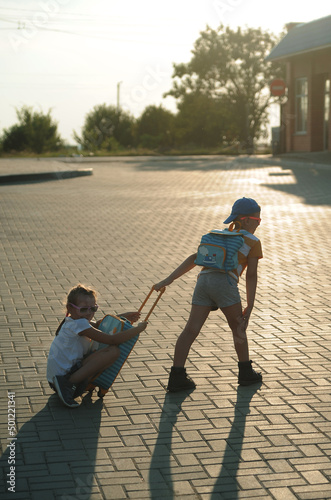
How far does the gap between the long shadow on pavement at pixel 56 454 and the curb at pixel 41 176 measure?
19.3m

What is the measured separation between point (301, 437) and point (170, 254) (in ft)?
20.1

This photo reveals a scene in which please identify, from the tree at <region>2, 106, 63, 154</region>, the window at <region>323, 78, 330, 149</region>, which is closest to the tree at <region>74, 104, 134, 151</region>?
the tree at <region>2, 106, 63, 154</region>

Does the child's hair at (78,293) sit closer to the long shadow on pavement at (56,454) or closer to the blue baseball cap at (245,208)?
the long shadow on pavement at (56,454)

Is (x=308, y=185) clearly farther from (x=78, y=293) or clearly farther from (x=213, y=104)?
(x=213, y=104)

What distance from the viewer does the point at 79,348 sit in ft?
15.7

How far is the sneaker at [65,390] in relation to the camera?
4.59 metres

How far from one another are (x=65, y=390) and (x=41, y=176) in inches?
818

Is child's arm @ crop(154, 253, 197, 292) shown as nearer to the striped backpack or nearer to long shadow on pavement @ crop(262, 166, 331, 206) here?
the striped backpack

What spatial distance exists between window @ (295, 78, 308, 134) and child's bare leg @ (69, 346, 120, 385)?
2795cm

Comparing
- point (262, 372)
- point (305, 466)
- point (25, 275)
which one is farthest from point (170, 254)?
point (305, 466)

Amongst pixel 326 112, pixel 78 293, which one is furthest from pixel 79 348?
pixel 326 112

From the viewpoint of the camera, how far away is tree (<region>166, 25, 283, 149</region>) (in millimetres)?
48781

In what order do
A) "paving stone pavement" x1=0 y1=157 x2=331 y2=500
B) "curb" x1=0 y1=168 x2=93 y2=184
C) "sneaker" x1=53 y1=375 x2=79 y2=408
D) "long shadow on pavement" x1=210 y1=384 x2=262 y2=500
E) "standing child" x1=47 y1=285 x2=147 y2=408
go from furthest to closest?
"curb" x1=0 y1=168 x2=93 y2=184 < "standing child" x1=47 y1=285 x2=147 y2=408 < "sneaker" x1=53 y1=375 x2=79 y2=408 < "paving stone pavement" x1=0 y1=157 x2=331 y2=500 < "long shadow on pavement" x1=210 y1=384 x2=262 y2=500

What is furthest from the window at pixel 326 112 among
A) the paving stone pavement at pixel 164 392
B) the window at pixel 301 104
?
the paving stone pavement at pixel 164 392
